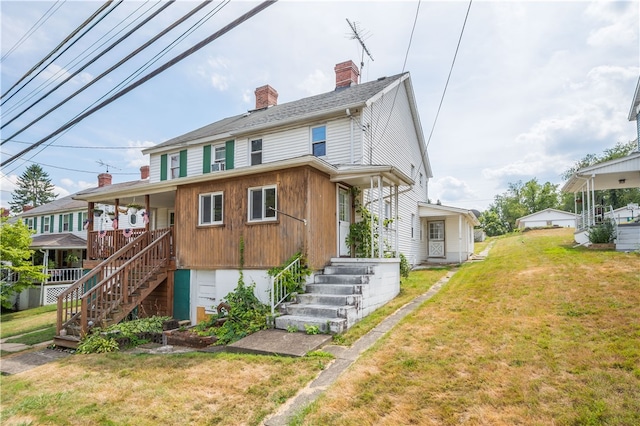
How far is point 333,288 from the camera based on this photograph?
8.15m

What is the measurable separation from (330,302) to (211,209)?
15.7 ft

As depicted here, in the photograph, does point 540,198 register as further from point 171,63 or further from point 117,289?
point 171,63

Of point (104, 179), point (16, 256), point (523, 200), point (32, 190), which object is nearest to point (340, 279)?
point (16, 256)

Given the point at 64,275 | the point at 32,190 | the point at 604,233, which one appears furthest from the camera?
the point at 32,190

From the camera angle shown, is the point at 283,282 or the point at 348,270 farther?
the point at 348,270

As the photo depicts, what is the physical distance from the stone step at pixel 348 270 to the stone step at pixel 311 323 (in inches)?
69.7

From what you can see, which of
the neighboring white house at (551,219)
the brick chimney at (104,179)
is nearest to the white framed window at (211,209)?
the brick chimney at (104,179)

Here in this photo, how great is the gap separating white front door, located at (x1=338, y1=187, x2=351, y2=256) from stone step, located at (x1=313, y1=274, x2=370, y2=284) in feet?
4.88

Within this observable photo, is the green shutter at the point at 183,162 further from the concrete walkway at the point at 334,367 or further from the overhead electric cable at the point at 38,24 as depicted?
the concrete walkway at the point at 334,367

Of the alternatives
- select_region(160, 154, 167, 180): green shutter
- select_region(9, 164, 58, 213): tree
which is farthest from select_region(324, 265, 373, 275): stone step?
select_region(9, 164, 58, 213): tree

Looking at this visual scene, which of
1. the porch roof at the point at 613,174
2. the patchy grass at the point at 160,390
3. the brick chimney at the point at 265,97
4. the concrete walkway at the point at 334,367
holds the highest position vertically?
the brick chimney at the point at 265,97

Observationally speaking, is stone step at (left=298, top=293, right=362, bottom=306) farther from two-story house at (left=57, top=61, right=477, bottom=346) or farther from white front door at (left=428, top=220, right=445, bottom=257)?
white front door at (left=428, top=220, right=445, bottom=257)

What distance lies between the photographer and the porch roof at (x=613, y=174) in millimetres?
13247

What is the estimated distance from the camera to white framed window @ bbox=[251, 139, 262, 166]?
13.8 meters
